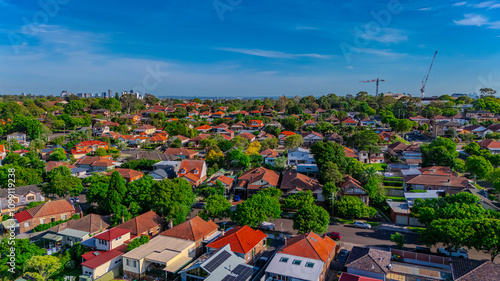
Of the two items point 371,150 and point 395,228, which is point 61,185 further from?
point 371,150

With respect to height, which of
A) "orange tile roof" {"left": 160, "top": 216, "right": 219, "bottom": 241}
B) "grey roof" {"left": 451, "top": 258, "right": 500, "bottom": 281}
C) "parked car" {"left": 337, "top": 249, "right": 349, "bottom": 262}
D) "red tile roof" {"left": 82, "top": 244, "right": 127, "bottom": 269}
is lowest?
"parked car" {"left": 337, "top": 249, "right": 349, "bottom": 262}

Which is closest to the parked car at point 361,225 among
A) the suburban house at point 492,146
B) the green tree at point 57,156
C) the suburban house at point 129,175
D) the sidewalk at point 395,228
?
the sidewalk at point 395,228

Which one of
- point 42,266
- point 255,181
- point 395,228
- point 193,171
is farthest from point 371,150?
point 42,266

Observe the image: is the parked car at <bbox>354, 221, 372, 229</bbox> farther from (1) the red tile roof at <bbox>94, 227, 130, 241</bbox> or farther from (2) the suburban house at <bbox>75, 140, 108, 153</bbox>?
(2) the suburban house at <bbox>75, 140, 108, 153</bbox>

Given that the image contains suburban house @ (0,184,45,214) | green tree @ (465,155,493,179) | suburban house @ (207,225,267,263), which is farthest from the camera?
green tree @ (465,155,493,179)

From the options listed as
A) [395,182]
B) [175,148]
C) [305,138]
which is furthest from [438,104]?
[175,148]

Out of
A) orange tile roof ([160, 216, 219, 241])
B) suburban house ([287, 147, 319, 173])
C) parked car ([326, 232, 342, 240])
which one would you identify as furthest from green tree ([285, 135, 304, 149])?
orange tile roof ([160, 216, 219, 241])
